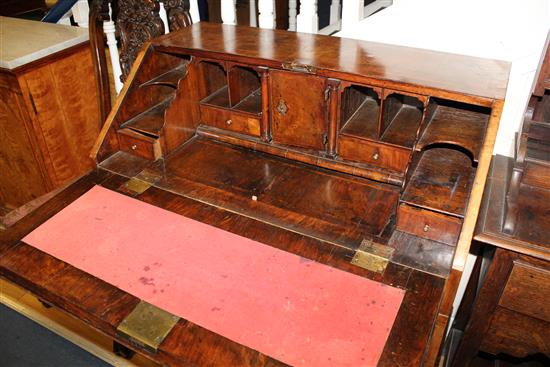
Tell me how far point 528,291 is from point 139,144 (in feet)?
4.65

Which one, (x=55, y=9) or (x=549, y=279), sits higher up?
(x=55, y=9)

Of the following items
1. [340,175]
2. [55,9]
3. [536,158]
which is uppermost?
[55,9]

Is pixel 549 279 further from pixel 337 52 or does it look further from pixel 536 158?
pixel 337 52

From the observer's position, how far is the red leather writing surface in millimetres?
1051

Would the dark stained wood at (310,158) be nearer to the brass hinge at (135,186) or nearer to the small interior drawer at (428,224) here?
the small interior drawer at (428,224)

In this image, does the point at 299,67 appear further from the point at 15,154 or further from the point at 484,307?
the point at 15,154

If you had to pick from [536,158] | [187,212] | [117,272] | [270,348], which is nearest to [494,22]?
[536,158]

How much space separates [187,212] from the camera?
1464mm

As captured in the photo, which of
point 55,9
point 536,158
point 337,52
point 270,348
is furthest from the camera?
point 55,9

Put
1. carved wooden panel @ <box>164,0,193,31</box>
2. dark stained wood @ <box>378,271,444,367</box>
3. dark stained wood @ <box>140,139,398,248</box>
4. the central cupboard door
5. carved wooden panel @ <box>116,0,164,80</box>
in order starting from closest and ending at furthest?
dark stained wood @ <box>378,271,444,367</box>, dark stained wood @ <box>140,139,398,248</box>, the central cupboard door, carved wooden panel @ <box>116,0,164,80</box>, carved wooden panel @ <box>164,0,193,31</box>

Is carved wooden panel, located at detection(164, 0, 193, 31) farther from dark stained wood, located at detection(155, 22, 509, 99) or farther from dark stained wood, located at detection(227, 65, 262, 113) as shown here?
dark stained wood, located at detection(227, 65, 262, 113)

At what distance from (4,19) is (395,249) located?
2957mm

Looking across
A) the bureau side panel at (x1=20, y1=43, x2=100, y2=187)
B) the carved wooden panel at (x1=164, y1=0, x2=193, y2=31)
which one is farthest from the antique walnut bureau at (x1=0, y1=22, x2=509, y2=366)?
the bureau side panel at (x1=20, y1=43, x2=100, y2=187)

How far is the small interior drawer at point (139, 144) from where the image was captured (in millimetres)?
1683
